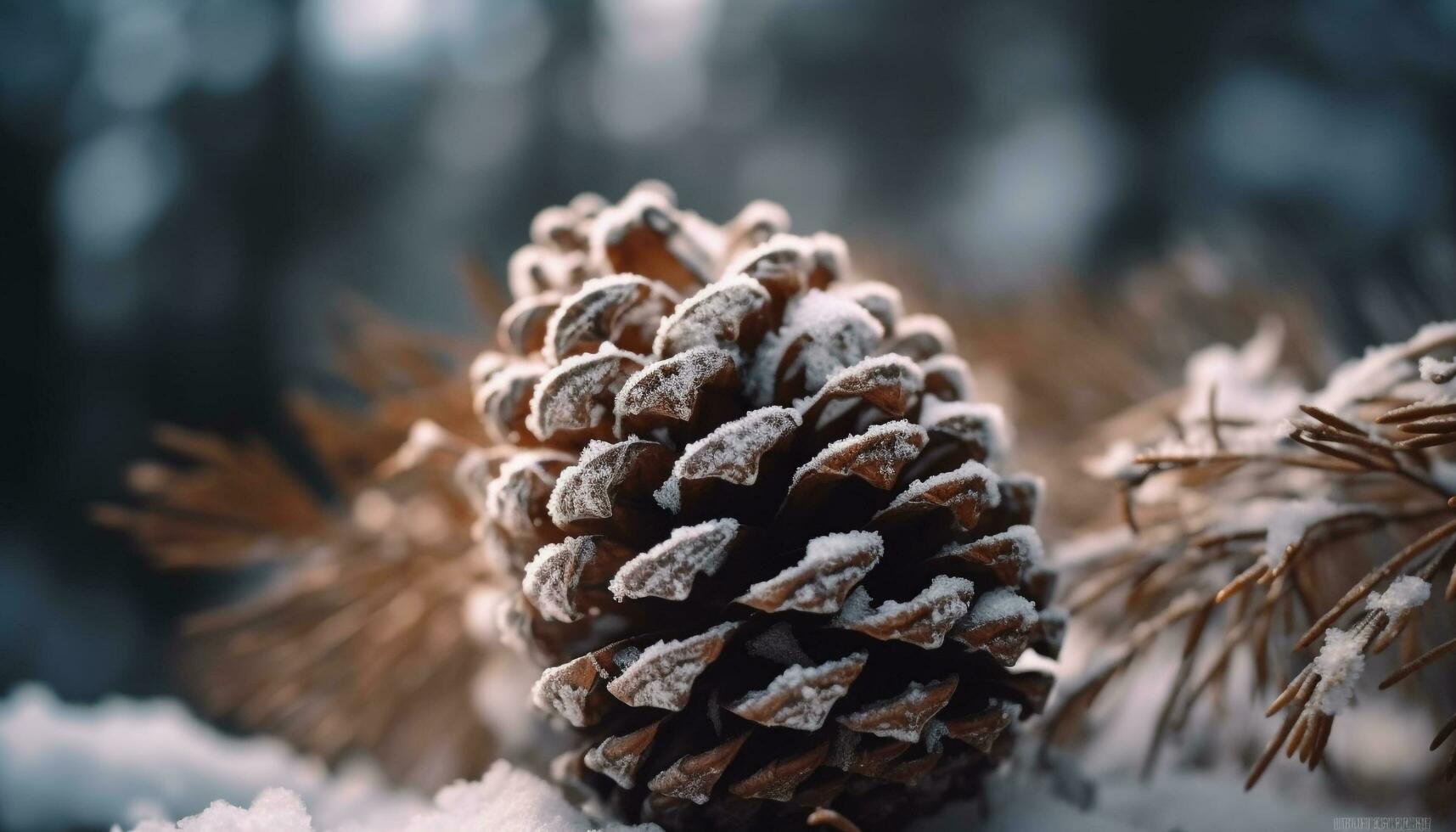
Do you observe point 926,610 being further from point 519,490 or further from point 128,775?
point 128,775

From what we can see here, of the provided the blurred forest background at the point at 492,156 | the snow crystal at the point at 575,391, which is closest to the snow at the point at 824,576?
the snow crystal at the point at 575,391

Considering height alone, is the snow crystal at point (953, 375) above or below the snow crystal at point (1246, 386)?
below

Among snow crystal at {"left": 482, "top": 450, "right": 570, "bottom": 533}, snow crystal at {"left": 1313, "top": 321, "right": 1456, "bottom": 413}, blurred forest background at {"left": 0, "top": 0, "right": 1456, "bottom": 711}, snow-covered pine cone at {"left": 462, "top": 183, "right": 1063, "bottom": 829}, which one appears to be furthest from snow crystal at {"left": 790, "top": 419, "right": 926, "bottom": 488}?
blurred forest background at {"left": 0, "top": 0, "right": 1456, "bottom": 711}

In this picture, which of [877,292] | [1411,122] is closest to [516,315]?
[877,292]

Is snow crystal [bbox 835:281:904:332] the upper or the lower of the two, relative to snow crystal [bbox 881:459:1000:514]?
upper

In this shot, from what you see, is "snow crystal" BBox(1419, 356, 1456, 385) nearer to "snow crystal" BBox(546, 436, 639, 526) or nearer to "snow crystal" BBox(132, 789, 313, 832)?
"snow crystal" BBox(546, 436, 639, 526)

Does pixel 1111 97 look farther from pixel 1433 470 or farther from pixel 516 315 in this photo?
A: pixel 516 315

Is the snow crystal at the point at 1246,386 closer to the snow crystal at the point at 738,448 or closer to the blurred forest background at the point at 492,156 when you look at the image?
the snow crystal at the point at 738,448

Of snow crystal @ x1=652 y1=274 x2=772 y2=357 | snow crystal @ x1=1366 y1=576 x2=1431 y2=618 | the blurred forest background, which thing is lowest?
snow crystal @ x1=1366 y1=576 x2=1431 y2=618
